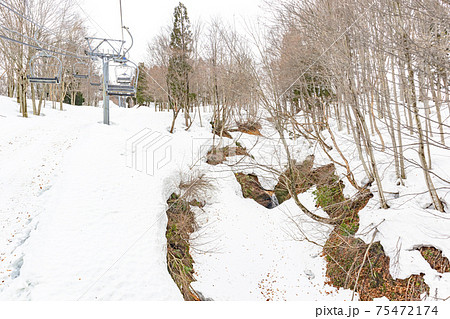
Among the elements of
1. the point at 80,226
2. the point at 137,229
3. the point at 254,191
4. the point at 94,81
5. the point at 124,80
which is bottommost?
the point at 254,191

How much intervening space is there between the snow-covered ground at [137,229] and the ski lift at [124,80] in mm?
2277

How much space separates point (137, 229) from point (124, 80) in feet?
23.8

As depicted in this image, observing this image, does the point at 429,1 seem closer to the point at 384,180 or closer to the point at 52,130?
the point at 384,180

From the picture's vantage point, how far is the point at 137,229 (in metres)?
6.26

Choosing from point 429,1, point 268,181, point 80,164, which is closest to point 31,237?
point 80,164

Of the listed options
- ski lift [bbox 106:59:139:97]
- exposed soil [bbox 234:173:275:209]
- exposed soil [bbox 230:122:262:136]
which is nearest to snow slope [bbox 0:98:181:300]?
ski lift [bbox 106:59:139:97]

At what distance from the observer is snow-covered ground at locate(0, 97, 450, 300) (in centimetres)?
483

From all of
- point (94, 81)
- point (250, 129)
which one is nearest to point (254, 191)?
point (250, 129)

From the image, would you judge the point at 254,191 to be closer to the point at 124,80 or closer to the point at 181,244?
the point at 181,244

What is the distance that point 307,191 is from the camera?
1090 cm

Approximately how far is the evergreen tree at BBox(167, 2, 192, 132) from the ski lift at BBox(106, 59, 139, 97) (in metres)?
8.09

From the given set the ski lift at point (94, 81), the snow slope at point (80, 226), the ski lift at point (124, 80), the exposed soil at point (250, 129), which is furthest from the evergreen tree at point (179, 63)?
the snow slope at point (80, 226)

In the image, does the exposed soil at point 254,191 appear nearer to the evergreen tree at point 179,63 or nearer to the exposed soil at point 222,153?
the exposed soil at point 222,153

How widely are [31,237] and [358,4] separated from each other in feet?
30.6
